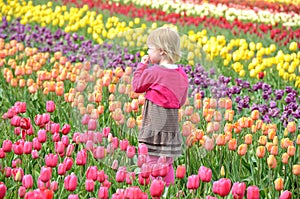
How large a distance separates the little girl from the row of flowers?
6340mm

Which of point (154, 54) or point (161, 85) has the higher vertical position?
point (154, 54)

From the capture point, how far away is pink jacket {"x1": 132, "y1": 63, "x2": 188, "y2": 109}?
3.25 meters

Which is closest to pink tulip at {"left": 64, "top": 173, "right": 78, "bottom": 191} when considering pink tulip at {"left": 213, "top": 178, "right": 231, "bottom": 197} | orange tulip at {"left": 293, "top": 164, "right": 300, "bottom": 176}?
pink tulip at {"left": 213, "top": 178, "right": 231, "bottom": 197}

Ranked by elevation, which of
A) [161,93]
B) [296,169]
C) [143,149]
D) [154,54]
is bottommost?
[296,169]

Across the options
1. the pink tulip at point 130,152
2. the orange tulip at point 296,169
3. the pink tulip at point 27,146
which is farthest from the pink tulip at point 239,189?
the pink tulip at point 27,146

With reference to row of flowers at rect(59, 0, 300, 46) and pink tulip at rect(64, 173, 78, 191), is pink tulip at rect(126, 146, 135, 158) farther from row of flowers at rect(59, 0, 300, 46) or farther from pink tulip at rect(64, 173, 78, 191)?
row of flowers at rect(59, 0, 300, 46)

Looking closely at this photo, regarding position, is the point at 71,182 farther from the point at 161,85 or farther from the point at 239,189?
the point at 239,189

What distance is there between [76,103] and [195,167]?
981 mm

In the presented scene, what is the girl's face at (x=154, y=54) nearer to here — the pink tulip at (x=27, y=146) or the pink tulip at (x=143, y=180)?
the pink tulip at (x=143, y=180)

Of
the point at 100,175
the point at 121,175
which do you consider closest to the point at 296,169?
the point at 121,175

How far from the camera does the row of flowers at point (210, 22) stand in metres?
9.97

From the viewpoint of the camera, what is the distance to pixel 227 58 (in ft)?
25.4

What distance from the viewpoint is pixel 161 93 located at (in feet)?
10.7

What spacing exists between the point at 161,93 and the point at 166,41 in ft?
0.88
